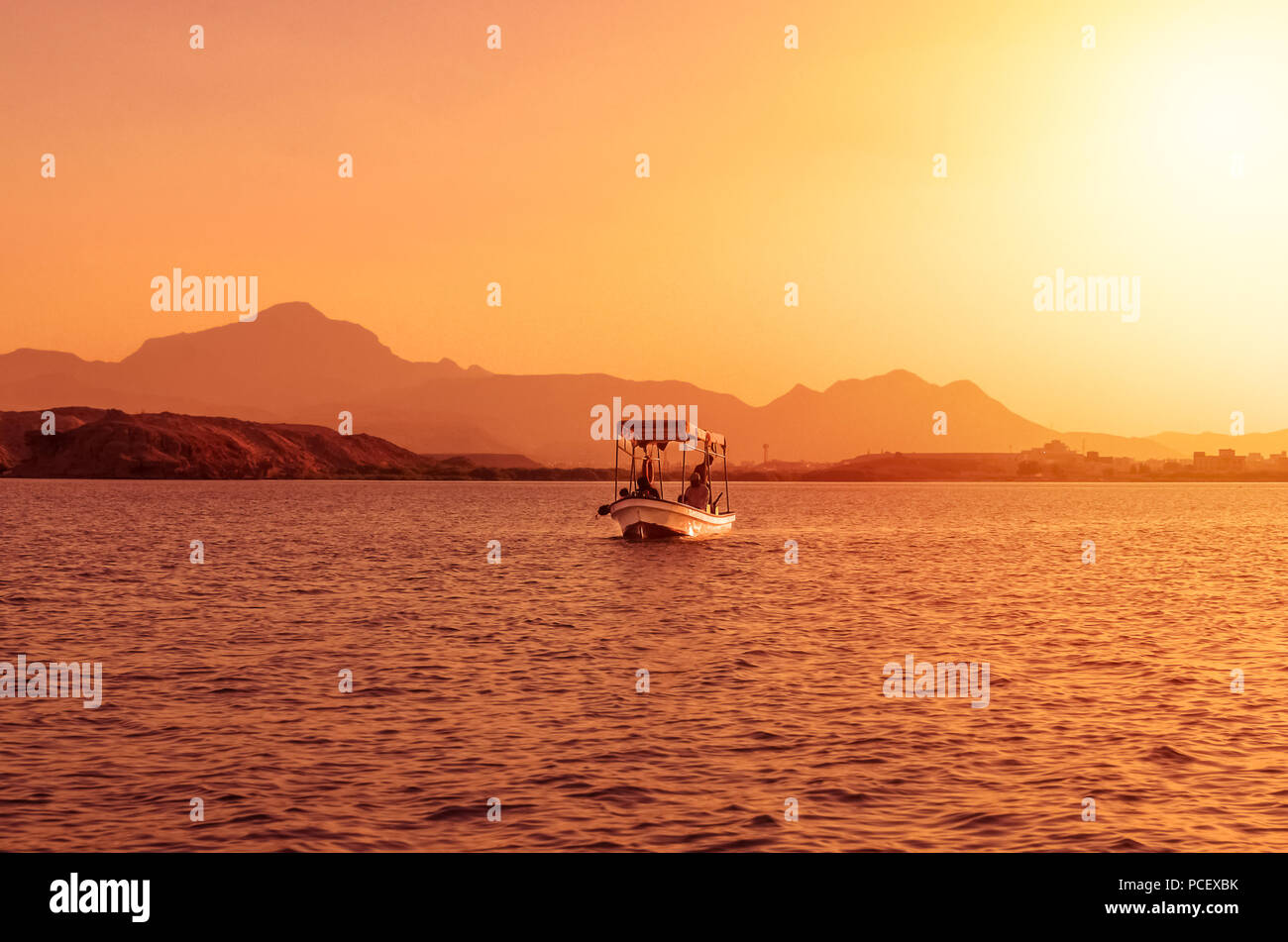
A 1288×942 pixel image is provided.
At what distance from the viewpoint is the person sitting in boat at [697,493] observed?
80325mm

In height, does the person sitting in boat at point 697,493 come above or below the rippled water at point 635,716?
above

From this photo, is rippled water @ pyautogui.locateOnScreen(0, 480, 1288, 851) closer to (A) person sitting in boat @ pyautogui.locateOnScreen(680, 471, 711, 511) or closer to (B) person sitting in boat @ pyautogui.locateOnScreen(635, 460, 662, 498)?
(B) person sitting in boat @ pyautogui.locateOnScreen(635, 460, 662, 498)

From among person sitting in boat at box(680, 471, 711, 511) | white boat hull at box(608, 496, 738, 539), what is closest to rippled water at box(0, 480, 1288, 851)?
white boat hull at box(608, 496, 738, 539)

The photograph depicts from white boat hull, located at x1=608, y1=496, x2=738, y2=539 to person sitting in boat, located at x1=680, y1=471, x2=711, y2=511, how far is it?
4611 mm

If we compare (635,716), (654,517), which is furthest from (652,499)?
(635,716)

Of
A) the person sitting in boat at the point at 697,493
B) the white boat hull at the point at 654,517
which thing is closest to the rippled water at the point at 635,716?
the white boat hull at the point at 654,517

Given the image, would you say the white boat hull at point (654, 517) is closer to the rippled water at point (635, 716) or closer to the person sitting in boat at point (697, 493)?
the person sitting in boat at point (697, 493)

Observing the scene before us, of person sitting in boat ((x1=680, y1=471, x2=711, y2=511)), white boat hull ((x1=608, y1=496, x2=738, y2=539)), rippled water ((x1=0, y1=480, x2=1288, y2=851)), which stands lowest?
rippled water ((x1=0, y1=480, x2=1288, y2=851))

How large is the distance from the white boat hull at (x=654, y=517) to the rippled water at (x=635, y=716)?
15.2m

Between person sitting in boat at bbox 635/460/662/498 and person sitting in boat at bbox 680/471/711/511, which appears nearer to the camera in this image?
person sitting in boat at bbox 635/460/662/498

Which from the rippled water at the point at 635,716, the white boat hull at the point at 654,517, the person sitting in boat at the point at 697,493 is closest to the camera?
the rippled water at the point at 635,716

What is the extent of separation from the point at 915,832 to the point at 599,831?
13.2ft

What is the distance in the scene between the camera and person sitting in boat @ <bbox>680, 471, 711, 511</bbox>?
264 feet

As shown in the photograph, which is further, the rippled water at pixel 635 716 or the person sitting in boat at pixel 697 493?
the person sitting in boat at pixel 697 493
